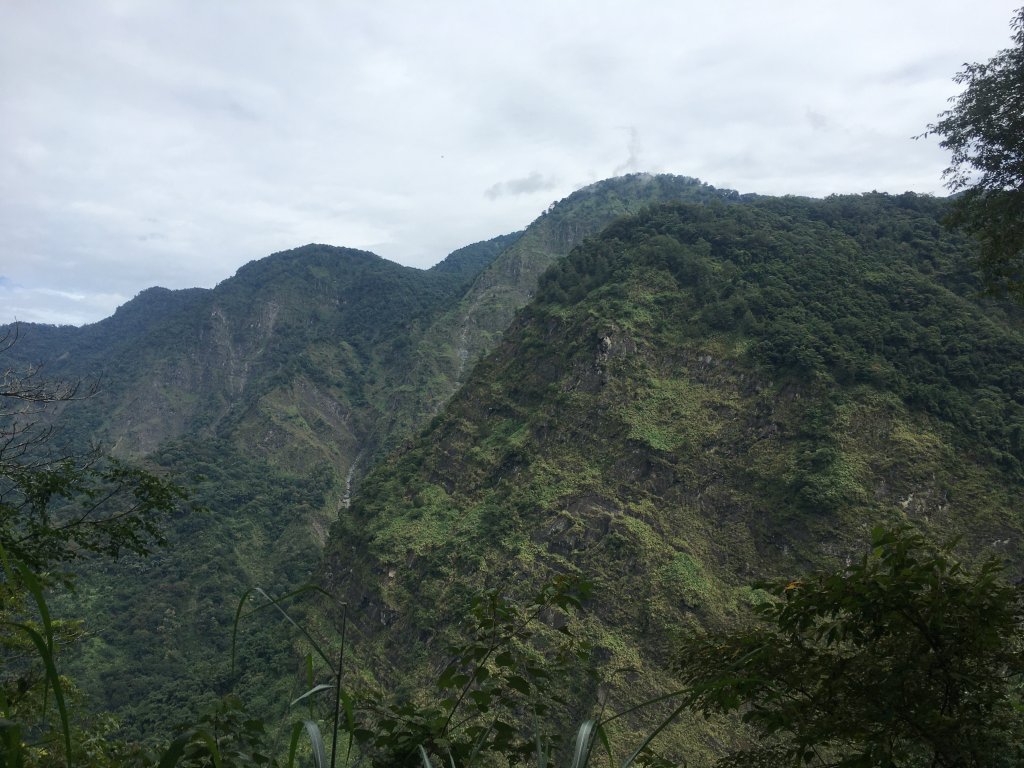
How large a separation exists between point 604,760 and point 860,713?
1530 cm

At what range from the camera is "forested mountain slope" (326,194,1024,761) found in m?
20.8

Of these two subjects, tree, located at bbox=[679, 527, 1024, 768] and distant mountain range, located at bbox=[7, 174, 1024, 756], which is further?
distant mountain range, located at bbox=[7, 174, 1024, 756]

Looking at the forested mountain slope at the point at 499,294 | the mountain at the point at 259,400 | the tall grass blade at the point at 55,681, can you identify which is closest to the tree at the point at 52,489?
the tall grass blade at the point at 55,681

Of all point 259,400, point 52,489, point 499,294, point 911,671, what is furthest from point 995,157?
point 259,400

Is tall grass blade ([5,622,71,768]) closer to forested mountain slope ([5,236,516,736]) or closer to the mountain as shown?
forested mountain slope ([5,236,516,736])

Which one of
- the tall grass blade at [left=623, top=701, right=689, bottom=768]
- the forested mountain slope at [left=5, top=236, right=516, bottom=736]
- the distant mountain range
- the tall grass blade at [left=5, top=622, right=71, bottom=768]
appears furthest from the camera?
the forested mountain slope at [left=5, top=236, right=516, bottom=736]

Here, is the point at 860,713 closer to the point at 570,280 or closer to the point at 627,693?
the point at 627,693

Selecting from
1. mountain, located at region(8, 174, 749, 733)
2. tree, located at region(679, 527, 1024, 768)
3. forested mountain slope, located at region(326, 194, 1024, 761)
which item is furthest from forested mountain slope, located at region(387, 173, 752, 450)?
tree, located at region(679, 527, 1024, 768)

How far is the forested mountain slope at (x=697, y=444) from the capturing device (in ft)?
68.2

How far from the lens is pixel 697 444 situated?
2561 cm

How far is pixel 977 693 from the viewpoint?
2.50 metres

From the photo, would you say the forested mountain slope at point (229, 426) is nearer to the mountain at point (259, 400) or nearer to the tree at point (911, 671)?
the mountain at point (259, 400)

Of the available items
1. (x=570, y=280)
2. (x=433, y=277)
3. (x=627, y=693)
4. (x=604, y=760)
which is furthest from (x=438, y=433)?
(x=433, y=277)

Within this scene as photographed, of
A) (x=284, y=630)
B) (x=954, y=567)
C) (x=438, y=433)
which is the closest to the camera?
(x=954, y=567)
